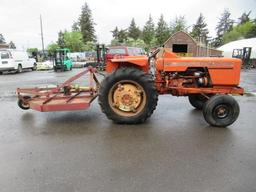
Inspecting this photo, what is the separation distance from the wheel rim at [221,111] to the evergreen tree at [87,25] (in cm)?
5879

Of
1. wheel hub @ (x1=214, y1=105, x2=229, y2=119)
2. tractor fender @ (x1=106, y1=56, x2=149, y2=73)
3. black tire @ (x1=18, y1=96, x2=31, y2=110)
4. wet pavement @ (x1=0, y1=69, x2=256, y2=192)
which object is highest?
tractor fender @ (x1=106, y1=56, x2=149, y2=73)

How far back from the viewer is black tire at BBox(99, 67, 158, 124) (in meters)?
4.77

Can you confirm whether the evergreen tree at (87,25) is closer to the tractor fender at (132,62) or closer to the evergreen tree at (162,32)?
the evergreen tree at (162,32)

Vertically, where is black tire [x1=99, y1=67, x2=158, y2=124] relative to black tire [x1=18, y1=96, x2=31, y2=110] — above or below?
above

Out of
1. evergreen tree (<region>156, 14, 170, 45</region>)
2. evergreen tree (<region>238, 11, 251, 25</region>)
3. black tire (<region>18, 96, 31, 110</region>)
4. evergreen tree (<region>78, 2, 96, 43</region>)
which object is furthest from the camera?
evergreen tree (<region>238, 11, 251, 25</region>)

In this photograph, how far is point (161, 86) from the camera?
17.4 feet

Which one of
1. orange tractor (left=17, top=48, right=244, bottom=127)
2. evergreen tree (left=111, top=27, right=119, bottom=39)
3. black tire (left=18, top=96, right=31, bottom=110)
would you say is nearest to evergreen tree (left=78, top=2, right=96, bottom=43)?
evergreen tree (left=111, top=27, right=119, bottom=39)

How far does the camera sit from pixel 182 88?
16.6ft

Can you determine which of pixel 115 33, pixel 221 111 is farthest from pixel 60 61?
pixel 115 33

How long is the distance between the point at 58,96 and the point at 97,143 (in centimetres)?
219

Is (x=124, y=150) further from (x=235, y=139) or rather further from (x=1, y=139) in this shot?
(x=1, y=139)

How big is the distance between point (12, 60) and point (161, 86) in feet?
56.5

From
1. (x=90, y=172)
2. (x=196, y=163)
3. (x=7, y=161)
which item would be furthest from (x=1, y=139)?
(x=196, y=163)

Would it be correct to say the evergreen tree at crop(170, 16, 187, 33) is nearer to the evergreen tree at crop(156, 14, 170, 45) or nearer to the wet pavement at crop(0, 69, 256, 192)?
the evergreen tree at crop(156, 14, 170, 45)
